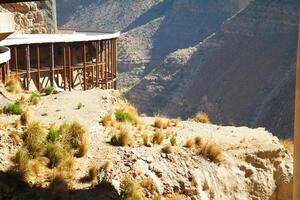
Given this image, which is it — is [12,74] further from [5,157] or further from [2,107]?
[5,157]

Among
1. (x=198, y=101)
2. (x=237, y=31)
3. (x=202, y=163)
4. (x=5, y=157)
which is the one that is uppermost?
(x=5, y=157)

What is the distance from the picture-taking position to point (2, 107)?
20.1m

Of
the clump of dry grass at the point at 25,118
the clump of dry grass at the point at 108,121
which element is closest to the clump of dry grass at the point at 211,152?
the clump of dry grass at the point at 108,121

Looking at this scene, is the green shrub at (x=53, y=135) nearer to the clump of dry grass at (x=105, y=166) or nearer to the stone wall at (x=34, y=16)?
the clump of dry grass at (x=105, y=166)

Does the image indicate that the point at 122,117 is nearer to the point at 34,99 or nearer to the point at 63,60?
the point at 34,99

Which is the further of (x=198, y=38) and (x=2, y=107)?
(x=198, y=38)

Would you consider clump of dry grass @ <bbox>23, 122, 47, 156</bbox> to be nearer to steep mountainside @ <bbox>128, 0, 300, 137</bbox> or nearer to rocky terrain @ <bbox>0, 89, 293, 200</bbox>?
rocky terrain @ <bbox>0, 89, 293, 200</bbox>

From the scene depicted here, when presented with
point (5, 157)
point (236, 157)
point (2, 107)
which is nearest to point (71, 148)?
point (5, 157)

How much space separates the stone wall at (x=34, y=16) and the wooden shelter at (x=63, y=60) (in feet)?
10.5

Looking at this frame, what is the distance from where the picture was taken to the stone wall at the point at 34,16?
39.3 m

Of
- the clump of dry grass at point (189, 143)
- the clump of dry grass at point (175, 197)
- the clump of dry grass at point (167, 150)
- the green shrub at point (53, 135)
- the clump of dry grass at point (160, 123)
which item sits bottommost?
the clump of dry grass at point (175, 197)

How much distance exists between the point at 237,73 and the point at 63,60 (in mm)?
76216

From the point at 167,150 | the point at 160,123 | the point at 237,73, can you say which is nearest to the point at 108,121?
the point at 167,150

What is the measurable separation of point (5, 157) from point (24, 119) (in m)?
2.70
